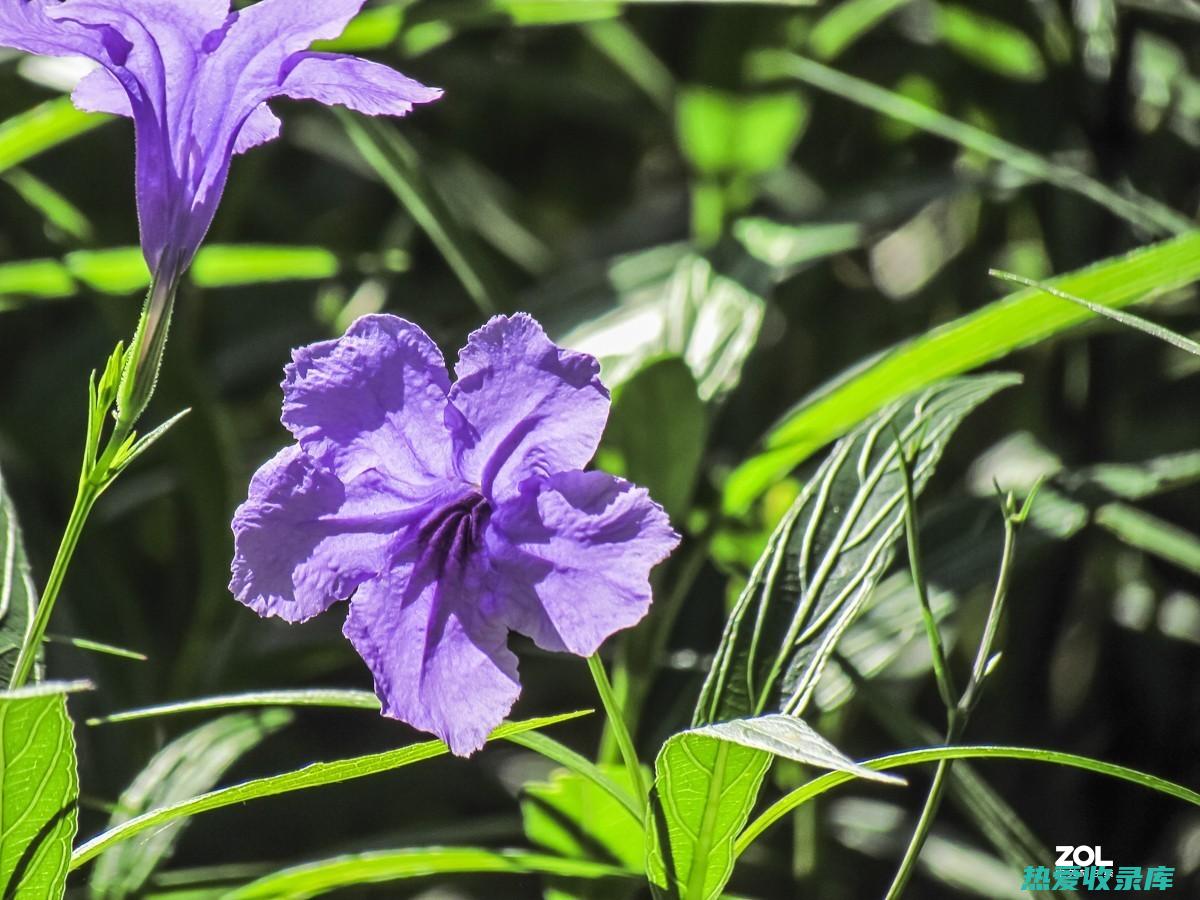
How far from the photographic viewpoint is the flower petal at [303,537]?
43cm

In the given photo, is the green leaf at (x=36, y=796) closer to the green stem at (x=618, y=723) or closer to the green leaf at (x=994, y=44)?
the green stem at (x=618, y=723)

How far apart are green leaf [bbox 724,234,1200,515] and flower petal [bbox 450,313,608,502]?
279 mm

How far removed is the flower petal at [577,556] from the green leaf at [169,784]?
0.98ft

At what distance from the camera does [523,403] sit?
435mm

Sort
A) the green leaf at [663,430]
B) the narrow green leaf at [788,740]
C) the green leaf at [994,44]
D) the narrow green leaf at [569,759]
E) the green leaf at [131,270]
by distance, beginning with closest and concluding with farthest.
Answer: the narrow green leaf at [788,740] → the narrow green leaf at [569,759] → the green leaf at [663,430] → the green leaf at [131,270] → the green leaf at [994,44]

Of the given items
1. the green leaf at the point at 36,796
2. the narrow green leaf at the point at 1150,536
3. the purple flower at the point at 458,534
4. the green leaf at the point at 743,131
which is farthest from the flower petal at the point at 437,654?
the green leaf at the point at 743,131

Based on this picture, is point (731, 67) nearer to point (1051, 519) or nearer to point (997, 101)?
point (997, 101)

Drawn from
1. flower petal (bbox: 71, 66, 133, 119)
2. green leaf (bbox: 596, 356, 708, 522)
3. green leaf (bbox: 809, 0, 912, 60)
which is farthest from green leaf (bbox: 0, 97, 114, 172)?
green leaf (bbox: 809, 0, 912, 60)

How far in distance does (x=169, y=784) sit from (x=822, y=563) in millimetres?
366

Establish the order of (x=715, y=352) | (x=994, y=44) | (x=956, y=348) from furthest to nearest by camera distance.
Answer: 1. (x=994, y=44)
2. (x=715, y=352)
3. (x=956, y=348)

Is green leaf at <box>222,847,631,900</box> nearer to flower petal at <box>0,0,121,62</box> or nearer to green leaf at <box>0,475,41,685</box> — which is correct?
green leaf at <box>0,475,41,685</box>

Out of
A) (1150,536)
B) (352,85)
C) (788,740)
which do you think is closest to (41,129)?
(352,85)

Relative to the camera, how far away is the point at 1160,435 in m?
0.85

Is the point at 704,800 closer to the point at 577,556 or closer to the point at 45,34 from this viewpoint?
the point at 577,556
